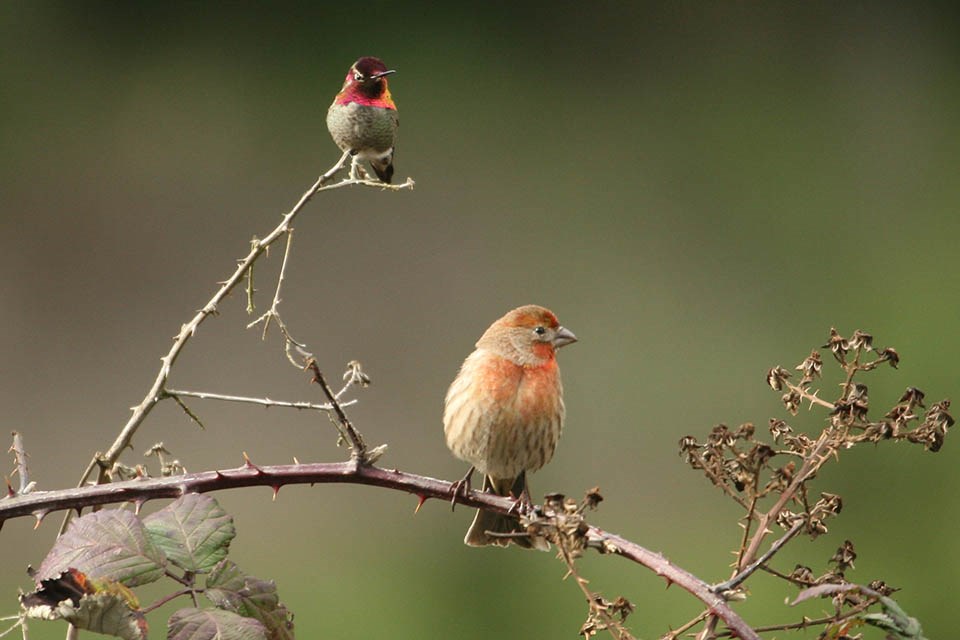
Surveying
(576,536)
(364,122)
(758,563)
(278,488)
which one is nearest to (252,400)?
(278,488)

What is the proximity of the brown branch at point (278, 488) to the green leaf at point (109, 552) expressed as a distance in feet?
0.37

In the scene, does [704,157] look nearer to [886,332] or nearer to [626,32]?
[626,32]

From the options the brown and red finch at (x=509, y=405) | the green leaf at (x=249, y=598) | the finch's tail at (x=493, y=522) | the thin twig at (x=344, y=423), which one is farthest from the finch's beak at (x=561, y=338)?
the green leaf at (x=249, y=598)

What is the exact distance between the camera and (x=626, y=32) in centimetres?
647

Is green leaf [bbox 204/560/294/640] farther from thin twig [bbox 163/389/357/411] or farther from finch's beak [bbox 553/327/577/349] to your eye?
finch's beak [bbox 553/327/577/349]

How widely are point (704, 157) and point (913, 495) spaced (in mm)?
1901

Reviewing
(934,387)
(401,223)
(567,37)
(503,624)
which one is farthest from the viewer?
(567,37)

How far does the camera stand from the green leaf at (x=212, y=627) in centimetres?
138

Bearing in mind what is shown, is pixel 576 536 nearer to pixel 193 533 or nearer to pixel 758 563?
pixel 758 563

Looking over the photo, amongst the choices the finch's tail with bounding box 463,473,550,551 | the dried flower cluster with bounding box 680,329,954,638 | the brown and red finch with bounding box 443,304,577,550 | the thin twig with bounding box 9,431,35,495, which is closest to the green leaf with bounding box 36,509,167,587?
the thin twig with bounding box 9,431,35,495

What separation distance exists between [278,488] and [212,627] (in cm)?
30

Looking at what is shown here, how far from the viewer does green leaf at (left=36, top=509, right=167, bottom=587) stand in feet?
4.69

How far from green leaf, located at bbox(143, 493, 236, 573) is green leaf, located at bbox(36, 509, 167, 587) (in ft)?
0.11

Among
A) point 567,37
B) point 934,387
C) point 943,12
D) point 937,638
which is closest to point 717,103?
point 567,37
